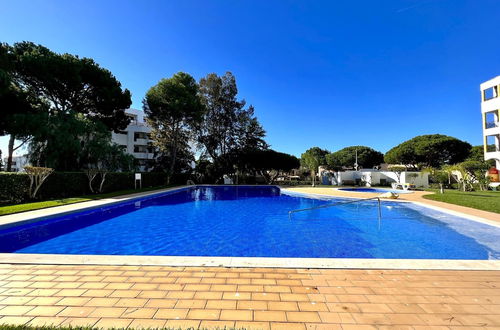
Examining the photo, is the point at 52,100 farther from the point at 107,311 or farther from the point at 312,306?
the point at 312,306

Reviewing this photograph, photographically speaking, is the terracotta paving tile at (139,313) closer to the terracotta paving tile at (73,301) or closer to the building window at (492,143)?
the terracotta paving tile at (73,301)

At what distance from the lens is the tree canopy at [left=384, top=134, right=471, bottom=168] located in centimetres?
3241

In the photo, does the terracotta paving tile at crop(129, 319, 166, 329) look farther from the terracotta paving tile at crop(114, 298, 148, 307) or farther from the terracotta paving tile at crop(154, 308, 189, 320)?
the terracotta paving tile at crop(114, 298, 148, 307)

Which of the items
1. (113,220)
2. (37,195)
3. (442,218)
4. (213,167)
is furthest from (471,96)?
(37,195)

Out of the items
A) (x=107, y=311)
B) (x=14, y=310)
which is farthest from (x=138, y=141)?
(x=107, y=311)

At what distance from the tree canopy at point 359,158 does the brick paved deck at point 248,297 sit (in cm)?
4954

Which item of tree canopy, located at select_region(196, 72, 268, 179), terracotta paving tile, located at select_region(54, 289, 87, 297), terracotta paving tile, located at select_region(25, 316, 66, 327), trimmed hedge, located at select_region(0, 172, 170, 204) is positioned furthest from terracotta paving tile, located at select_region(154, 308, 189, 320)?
tree canopy, located at select_region(196, 72, 268, 179)

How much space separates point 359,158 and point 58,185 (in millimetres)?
50910

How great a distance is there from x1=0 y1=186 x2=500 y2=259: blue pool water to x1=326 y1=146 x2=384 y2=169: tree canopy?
138 ft

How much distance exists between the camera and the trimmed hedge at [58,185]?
9797 millimetres

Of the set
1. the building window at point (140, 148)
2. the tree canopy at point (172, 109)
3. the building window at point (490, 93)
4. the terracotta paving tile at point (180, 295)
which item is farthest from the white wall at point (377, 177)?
the building window at point (140, 148)

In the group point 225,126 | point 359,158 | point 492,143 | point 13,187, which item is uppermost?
point 225,126

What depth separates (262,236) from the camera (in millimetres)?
6293

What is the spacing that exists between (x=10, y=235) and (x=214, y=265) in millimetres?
6685
